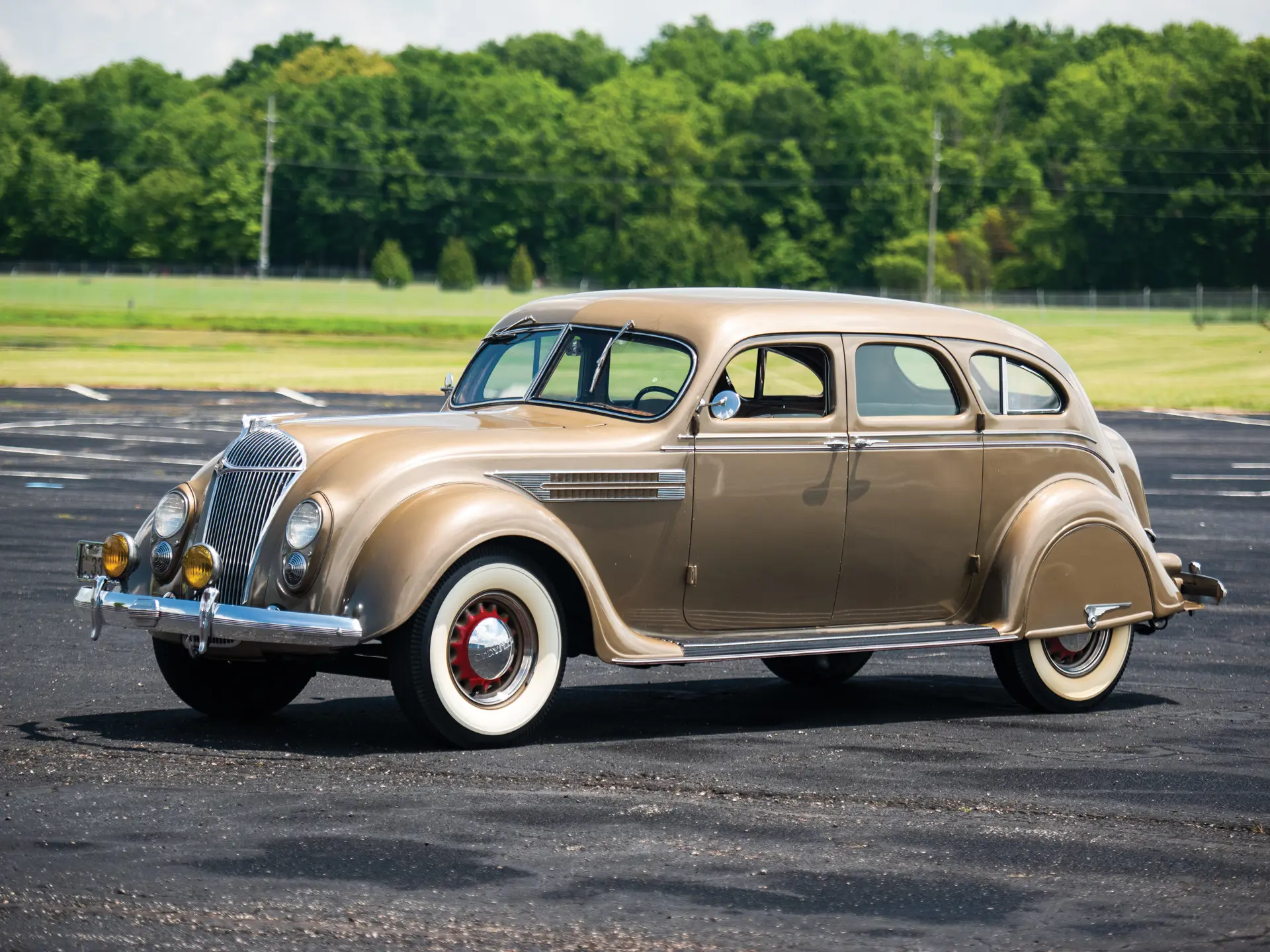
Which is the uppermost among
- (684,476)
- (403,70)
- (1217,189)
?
(403,70)

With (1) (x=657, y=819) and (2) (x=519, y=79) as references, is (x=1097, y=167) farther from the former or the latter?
(1) (x=657, y=819)

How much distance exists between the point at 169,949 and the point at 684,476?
3.85m

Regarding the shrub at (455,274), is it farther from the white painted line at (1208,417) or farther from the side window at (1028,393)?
the side window at (1028,393)

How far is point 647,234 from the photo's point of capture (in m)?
124

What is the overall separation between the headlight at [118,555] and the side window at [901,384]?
11.3 ft

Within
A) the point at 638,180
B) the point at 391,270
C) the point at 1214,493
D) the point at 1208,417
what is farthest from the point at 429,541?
the point at 638,180

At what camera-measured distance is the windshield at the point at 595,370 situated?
830 centimetres

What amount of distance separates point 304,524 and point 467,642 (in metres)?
0.83

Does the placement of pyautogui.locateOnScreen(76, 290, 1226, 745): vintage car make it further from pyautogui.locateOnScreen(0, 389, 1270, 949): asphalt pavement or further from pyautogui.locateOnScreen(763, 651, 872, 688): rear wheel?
pyautogui.locateOnScreen(0, 389, 1270, 949): asphalt pavement

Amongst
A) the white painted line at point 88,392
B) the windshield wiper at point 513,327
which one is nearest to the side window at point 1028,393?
the windshield wiper at point 513,327

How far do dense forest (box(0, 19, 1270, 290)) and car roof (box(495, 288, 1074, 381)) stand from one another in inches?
4136

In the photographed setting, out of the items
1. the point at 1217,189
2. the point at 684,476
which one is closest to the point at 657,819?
the point at 684,476

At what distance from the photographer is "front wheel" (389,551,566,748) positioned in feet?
23.8

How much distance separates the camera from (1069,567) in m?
8.91
